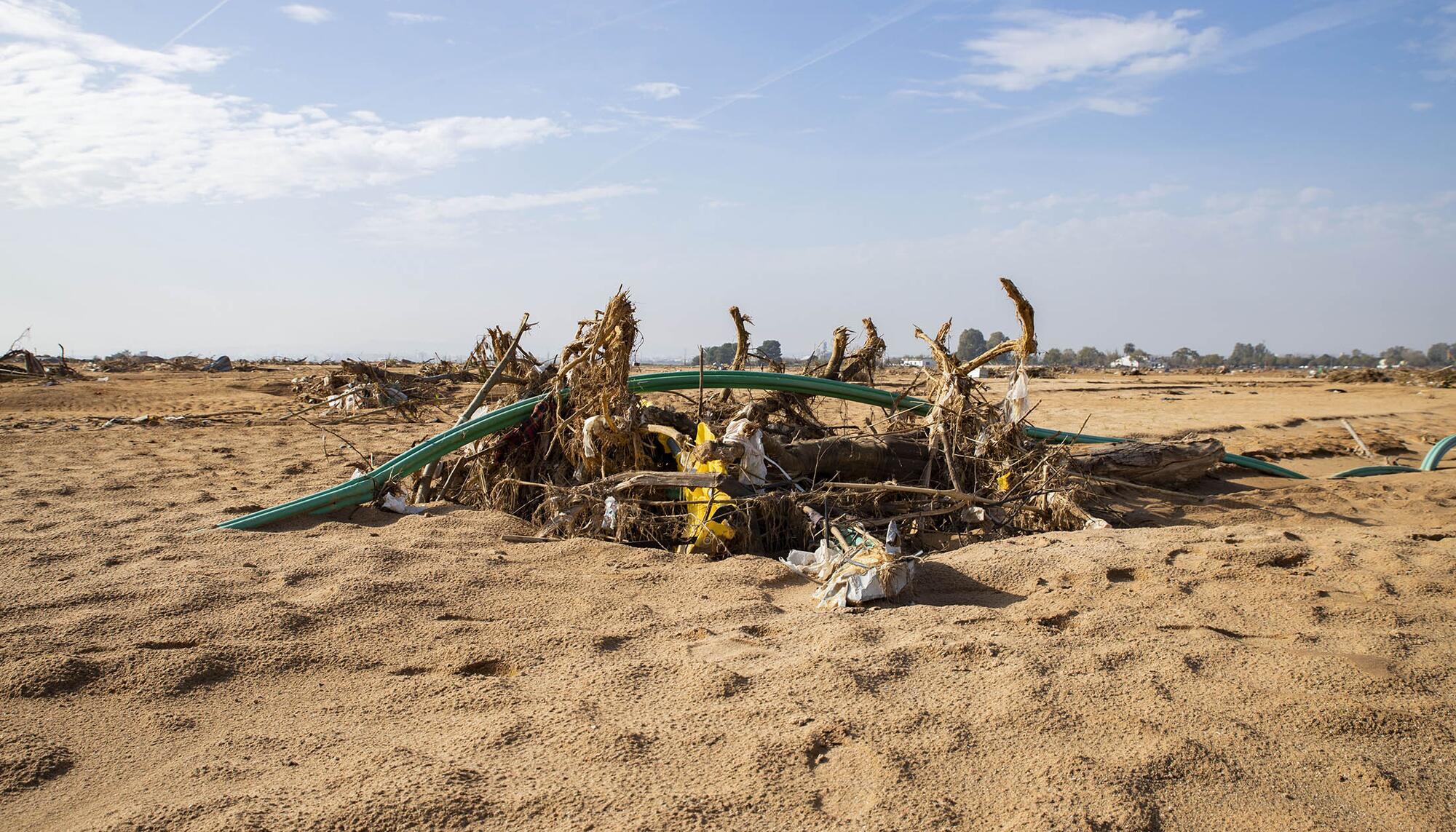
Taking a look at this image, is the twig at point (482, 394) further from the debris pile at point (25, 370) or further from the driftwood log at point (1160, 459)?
the debris pile at point (25, 370)

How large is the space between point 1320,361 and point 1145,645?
55.7 meters

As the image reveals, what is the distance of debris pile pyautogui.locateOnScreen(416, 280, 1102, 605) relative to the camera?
13.4 feet

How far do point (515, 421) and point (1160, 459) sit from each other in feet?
14.1

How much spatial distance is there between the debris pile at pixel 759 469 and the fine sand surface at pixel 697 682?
1.08 ft

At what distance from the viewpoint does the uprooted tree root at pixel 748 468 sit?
4.15 meters

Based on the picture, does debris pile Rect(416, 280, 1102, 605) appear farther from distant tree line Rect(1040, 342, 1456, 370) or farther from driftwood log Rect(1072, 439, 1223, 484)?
distant tree line Rect(1040, 342, 1456, 370)

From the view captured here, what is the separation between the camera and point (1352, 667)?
100.0 inches

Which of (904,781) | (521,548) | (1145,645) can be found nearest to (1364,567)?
(1145,645)

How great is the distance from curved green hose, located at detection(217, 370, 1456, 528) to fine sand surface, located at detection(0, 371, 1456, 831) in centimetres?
16

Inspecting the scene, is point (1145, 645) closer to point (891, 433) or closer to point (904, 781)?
point (904, 781)

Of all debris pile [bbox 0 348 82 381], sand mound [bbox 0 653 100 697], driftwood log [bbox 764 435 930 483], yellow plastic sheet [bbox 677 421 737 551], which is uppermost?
debris pile [bbox 0 348 82 381]

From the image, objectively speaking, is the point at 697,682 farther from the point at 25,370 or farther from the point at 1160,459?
the point at 25,370

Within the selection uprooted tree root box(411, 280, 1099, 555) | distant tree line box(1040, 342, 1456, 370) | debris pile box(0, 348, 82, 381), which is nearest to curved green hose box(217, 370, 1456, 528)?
uprooted tree root box(411, 280, 1099, 555)

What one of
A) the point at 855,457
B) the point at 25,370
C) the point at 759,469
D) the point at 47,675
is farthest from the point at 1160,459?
the point at 25,370
